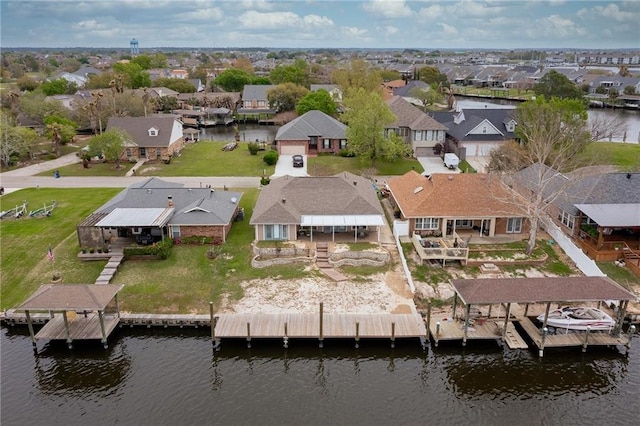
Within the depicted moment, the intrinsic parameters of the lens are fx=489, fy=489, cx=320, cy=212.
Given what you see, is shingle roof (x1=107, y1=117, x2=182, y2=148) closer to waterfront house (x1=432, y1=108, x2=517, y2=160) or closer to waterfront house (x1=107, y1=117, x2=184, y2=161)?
waterfront house (x1=107, y1=117, x2=184, y2=161)

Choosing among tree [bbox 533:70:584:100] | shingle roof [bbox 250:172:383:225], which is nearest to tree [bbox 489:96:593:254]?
shingle roof [bbox 250:172:383:225]

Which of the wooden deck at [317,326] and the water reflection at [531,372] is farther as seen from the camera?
the wooden deck at [317,326]

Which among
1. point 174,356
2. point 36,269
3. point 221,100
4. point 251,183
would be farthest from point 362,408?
point 221,100

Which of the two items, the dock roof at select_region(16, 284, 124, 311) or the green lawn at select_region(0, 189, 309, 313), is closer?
the dock roof at select_region(16, 284, 124, 311)

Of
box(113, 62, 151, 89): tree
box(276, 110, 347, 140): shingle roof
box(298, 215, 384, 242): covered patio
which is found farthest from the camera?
box(113, 62, 151, 89): tree

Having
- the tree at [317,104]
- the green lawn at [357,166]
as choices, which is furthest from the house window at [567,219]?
the tree at [317,104]

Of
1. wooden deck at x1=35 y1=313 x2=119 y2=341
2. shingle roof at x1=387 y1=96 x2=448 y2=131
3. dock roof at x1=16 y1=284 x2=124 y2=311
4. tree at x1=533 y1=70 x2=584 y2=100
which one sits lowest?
wooden deck at x1=35 y1=313 x2=119 y2=341

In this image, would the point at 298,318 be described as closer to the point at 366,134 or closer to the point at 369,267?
the point at 369,267

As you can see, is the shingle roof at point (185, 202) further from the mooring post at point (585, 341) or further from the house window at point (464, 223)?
the mooring post at point (585, 341)
